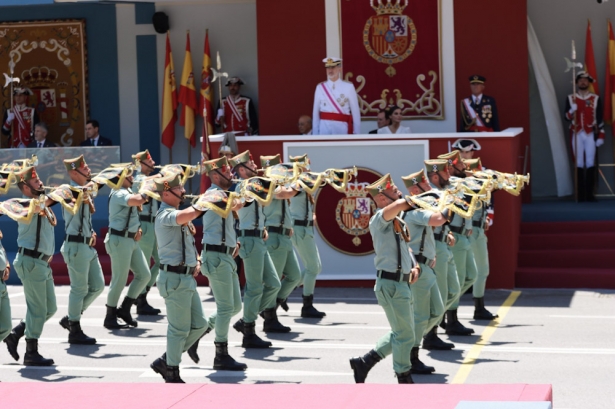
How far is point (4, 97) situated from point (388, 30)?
7.68 m

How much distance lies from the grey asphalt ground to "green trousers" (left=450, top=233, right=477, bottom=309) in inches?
22.5

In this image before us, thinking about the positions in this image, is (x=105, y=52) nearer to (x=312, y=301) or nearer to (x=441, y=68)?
(x=441, y=68)

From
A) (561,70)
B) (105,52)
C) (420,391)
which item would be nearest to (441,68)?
(561,70)

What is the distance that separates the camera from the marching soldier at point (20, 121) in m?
20.6

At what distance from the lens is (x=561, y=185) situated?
19078 millimetres

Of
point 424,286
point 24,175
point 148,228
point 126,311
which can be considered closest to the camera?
point 424,286

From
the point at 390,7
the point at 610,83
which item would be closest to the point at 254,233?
the point at 390,7

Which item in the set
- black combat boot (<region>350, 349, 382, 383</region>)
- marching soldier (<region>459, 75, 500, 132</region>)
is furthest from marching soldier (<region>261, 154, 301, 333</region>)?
marching soldier (<region>459, 75, 500, 132</region>)

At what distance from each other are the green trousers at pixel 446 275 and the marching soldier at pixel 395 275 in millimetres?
1777

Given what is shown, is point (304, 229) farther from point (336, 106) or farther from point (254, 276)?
point (336, 106)

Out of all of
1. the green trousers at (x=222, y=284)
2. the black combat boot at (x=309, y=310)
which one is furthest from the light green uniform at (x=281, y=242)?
the green trousers at (x=222, y=284)

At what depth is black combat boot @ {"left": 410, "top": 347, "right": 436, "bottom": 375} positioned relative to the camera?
10.7 meters

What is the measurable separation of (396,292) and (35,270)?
373 centimetres

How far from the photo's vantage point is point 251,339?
12.2 meters
